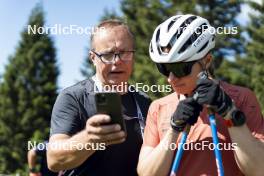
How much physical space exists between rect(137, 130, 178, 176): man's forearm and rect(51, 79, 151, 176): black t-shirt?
1028 mm

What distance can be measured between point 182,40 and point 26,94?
196 feet

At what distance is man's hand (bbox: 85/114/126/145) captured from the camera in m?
3.83

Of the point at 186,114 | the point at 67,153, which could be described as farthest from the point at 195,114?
the point at 67,153

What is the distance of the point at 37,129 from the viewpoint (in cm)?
6106

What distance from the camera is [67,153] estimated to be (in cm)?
459

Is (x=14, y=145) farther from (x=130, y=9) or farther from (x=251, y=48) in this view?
(x=251, y=48)

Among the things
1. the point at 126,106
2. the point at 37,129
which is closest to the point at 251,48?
the point at 37,129

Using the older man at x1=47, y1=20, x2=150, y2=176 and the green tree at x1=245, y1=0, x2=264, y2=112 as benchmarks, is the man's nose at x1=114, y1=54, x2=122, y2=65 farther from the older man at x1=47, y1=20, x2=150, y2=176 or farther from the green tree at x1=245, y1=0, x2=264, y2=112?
the green tree at x1=245, y1=0, x2=264, y2=112

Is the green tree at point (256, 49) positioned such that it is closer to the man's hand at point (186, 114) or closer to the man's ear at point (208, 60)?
the man's ear at point (208, 60)

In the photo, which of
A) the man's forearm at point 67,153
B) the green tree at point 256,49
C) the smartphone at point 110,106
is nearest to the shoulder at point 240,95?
the smartphone at point 110,106

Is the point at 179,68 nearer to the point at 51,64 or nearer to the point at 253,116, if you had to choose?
the point at 253,116

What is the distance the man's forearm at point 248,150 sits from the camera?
3.76 metres
